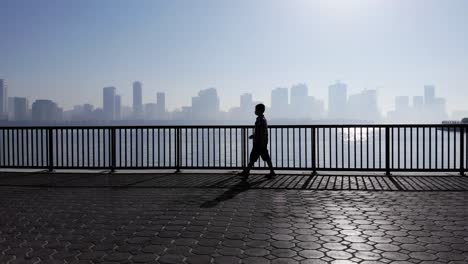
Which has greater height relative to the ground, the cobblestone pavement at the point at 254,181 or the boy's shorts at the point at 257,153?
the boy's shorts at the point at 257,153

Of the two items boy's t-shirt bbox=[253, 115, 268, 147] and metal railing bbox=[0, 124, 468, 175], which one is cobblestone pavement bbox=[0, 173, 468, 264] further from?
boy's t-shirt bbox=[253, 115, 268, 147]

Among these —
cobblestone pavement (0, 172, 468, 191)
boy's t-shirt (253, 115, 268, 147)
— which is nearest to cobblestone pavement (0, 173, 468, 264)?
cobblestone pavement (0, 172, 468, 191)

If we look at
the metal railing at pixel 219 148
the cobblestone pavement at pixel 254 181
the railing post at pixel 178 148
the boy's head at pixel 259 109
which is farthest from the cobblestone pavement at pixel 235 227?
the railing post at pixel 178 148

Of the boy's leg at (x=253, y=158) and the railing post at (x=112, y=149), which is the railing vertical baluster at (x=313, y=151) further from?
the railing post at (x=112, y=149)

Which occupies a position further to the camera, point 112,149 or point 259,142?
point 112,149

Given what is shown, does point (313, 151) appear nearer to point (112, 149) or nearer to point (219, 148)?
point (219, 148)

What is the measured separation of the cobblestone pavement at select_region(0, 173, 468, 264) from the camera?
15.4 ft

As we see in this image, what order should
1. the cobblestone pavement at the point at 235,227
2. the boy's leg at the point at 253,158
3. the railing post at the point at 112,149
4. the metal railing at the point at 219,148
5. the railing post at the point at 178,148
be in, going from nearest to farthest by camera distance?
the cobblestone pavement at the point at 235,227, the boy's leg at the point at 253,158, the metal railing at the point at 219,148, the railing post at the point at 178,148, the railing post at the point at 112,149

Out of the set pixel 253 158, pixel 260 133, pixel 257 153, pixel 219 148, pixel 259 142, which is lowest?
pixel 253 158

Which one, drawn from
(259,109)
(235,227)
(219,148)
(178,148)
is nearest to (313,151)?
(259,109)

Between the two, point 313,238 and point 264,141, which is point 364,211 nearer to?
point 313,238

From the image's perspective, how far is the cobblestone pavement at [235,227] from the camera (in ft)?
15.4

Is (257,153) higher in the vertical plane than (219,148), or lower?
lower

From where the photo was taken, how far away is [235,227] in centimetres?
590
